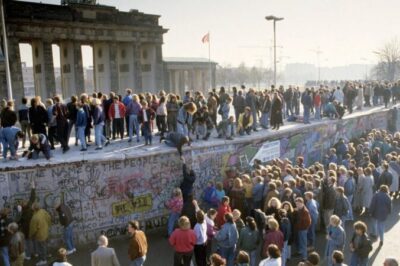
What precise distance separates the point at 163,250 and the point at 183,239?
3.45 meters

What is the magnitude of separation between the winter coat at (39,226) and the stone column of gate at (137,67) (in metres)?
28.4

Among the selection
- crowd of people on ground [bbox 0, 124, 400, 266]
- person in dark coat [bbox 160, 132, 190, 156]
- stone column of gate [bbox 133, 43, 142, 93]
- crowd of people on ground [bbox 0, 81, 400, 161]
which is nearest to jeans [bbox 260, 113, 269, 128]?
crowd of people on ground [bbox 0, 81, 400, 161]

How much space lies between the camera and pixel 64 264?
8617 mm

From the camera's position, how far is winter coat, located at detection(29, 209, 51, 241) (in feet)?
37.8

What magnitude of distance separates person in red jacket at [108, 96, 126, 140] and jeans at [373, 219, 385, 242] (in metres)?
9.47

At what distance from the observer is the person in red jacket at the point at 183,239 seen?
9.97m

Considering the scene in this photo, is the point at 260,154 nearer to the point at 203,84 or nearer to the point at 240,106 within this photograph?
the point at 240,106

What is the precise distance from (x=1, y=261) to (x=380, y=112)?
26.3 m

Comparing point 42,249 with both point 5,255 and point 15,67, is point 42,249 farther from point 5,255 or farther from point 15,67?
point 15,67

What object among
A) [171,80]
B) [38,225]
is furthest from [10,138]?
[171,80]

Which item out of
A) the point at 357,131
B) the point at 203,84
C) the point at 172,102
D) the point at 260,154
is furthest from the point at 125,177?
the point at 203,84

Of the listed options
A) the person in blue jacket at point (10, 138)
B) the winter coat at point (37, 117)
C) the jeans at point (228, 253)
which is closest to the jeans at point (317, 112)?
the jeans at point (228, 253)

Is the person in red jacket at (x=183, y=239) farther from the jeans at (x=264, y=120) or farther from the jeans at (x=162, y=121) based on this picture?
the jeans at (x=264, y=120)

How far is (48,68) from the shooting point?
1302 inches
